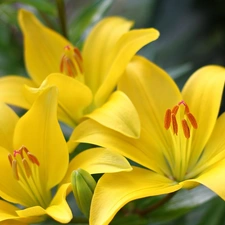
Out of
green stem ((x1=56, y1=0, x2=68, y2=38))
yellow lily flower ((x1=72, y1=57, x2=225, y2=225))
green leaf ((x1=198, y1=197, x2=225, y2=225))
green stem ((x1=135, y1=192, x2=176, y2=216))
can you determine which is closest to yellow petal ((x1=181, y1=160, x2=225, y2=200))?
yellow lily flower ((x1=72, y1=57, x2=225, y2=225))

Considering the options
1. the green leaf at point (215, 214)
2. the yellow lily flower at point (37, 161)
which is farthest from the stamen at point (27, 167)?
the green leaf at point (215, 214)

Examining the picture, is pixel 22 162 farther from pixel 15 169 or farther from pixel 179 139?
pixel 179 139

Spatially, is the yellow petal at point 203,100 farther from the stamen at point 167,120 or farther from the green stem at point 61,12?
the green stem at point 61,12

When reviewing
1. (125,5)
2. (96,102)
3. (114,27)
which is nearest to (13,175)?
(96,102)

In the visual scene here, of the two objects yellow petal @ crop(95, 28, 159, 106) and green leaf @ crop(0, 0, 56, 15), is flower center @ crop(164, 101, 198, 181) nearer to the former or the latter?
yellow petal @ crop(95, 28, 159, 106)

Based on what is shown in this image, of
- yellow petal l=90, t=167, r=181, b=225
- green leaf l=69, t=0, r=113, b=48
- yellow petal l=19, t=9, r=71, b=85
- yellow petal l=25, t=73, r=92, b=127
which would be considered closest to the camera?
yellow petal l=90, t=167, r=181, b=225

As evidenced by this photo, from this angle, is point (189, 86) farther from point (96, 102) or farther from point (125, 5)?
point (125, 5)
